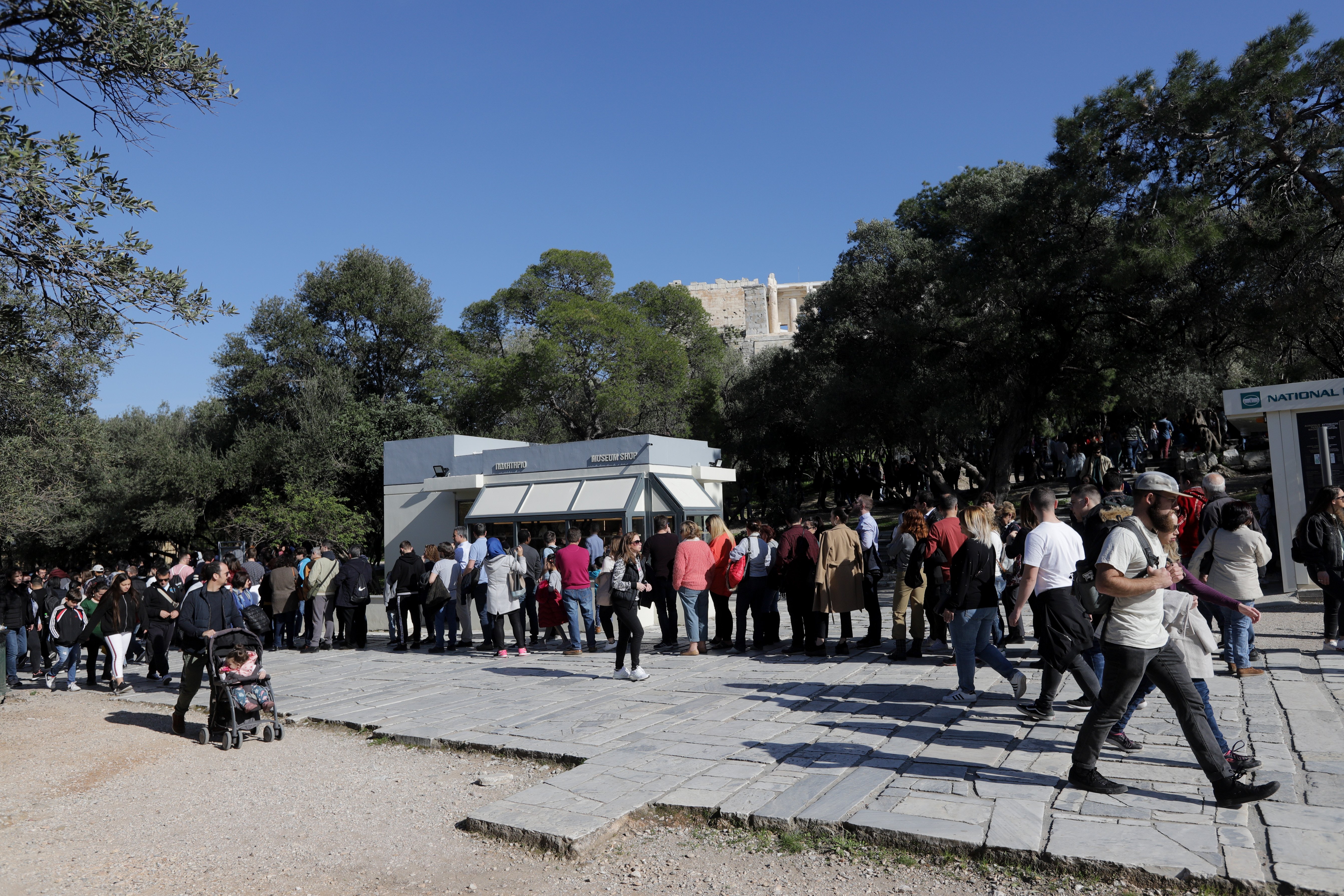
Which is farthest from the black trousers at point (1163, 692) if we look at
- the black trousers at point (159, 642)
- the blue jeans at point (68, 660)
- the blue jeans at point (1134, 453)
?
the blue jeans at point (1134, 453)

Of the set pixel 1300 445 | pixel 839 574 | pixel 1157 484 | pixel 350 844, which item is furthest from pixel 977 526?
pixel 1300 445

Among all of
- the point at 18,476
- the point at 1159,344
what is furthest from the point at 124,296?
the point at 1159,344

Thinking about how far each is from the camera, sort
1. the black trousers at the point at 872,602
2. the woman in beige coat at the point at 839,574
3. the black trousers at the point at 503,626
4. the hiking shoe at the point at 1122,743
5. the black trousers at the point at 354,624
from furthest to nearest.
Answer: the black trousers at the point at 354,624, the black trousers at the point at 503,626, the black trousers at the point at 872,602, the woman in beige coat at the point at 839,574, the hiking shoe at the point at 1122,743

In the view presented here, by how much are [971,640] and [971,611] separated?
243 mm

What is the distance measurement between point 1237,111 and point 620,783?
18253mm

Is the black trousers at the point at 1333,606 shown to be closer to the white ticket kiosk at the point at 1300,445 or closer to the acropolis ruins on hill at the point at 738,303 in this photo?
the white ticket kiosk at the point at 1300,445

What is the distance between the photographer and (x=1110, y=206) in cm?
1991

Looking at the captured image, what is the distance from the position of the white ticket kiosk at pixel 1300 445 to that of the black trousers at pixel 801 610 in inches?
251

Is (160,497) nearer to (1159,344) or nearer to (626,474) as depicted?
(626,474)

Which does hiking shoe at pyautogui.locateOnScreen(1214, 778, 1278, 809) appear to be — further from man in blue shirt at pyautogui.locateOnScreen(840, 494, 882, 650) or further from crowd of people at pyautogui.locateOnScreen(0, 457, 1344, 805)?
man in blue shirt at pyautogui.locateOnScreen(840, 494, 882, 650)

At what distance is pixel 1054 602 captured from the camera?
6.02m

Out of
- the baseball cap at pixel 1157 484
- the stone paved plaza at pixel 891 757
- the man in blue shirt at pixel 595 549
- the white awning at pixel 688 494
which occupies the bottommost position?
the stone paved plaza at pixel 891 757

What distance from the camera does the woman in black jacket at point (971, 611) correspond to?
6.79 m

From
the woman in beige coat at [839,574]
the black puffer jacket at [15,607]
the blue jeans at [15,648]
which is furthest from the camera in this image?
the black puffer jacket at [15,607]
